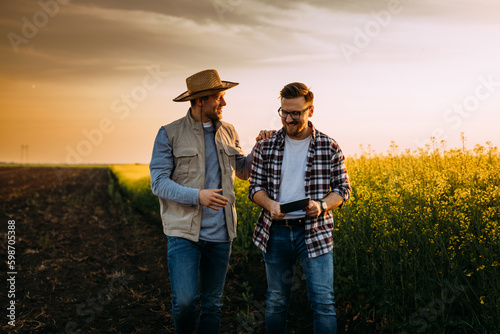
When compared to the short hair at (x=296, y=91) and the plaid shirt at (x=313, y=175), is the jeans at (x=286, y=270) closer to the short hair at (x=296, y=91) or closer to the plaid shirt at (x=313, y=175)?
the plaid shirt at (x=313, y=175)

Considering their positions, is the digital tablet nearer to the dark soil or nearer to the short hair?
the short hair

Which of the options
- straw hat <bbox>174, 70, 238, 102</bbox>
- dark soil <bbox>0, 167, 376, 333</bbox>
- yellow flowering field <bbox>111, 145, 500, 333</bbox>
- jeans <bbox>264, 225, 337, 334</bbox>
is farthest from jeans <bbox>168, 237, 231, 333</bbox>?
yellow flowering field <bbox>111, 145, 500, 333</bbox>

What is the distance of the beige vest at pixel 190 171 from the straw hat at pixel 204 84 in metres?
0.22

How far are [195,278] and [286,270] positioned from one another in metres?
0.76

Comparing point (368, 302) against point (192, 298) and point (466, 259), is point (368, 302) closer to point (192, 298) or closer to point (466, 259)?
point (466, 259)

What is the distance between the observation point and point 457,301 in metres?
3.93

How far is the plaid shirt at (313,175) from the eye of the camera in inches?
133

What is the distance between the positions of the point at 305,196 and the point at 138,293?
468cm

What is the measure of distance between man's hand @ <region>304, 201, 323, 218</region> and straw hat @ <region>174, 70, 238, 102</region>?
4.25 ft

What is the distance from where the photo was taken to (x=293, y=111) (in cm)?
331

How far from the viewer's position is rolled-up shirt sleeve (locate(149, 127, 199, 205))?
3.40 metres

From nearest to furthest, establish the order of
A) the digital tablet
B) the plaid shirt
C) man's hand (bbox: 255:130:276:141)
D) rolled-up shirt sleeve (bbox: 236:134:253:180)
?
1. the digital tablet
2. the plaid shirt
3. man's hand (bbox: 255:130:276:141)
4. rolled-up shirt sleeve (bbox: 236:134:253:180)

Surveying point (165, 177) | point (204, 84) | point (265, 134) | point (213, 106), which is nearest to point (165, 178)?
point (165, 177)

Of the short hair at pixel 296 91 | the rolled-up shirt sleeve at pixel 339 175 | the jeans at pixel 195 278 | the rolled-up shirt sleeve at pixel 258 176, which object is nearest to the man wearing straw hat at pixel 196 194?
the jeans at pixel 195 278
